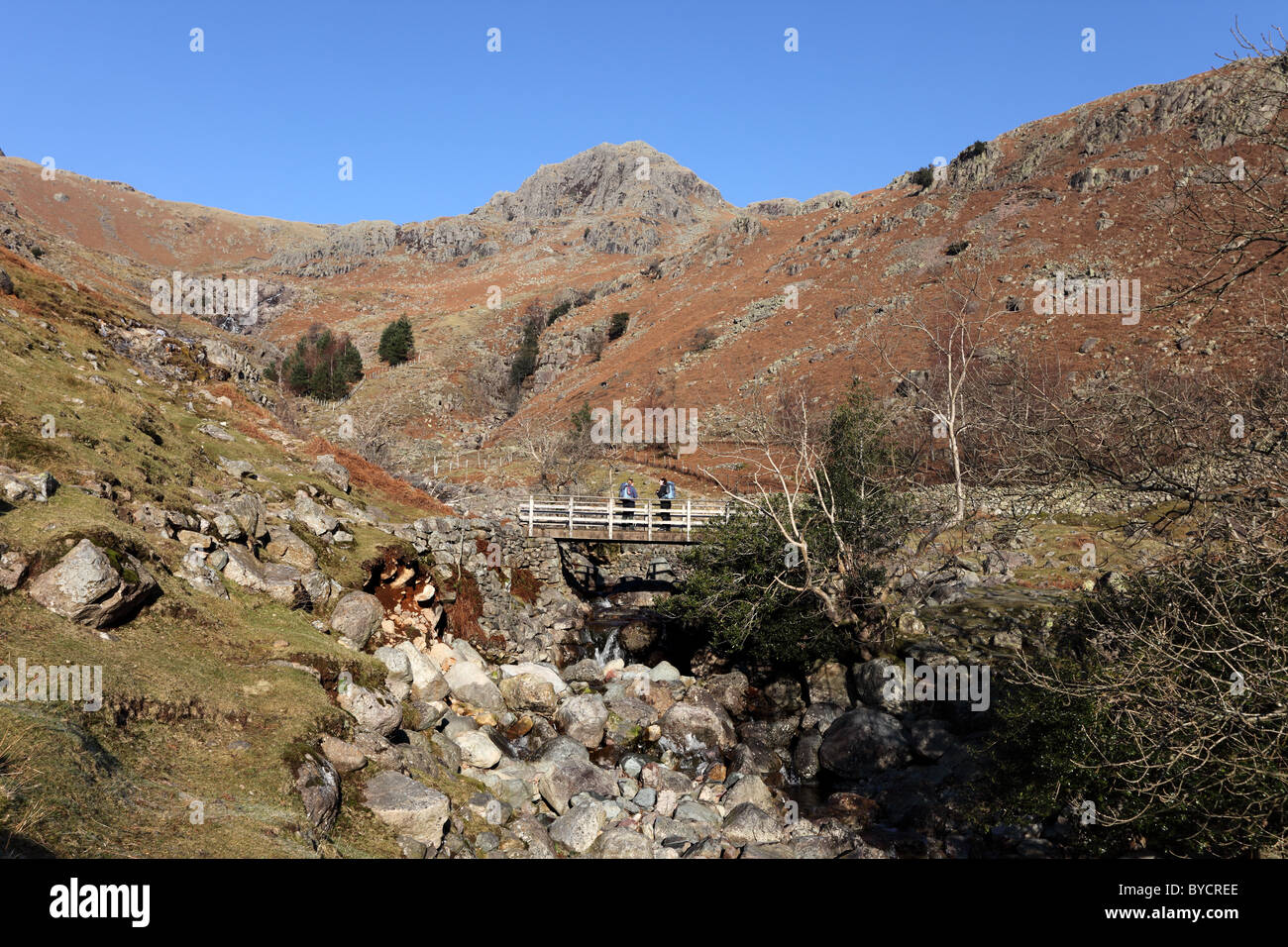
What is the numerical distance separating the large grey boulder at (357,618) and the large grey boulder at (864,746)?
35.5 feet

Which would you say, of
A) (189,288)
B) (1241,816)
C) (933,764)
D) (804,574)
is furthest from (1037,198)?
(189,288)

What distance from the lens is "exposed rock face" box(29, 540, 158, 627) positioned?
950cm

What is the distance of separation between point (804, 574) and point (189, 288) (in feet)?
357

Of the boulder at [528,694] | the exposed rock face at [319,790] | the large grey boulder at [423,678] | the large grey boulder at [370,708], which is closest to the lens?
the exposed rock face at [319,790]

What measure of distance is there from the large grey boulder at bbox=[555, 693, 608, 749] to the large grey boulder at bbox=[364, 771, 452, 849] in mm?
6664

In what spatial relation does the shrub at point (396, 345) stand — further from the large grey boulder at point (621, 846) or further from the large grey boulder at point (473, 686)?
the large grey boulder at point (621, 846)

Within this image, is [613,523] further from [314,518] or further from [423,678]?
[423,678]

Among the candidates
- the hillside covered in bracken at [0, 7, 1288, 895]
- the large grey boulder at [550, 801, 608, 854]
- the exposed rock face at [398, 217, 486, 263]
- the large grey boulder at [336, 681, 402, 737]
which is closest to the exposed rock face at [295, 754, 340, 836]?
the hillside covered in bracken at [0, 7, 1288, 895]

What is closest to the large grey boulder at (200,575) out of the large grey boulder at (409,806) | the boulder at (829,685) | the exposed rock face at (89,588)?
the exposed rock face at (89,588)

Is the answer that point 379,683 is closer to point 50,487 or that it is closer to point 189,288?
point 50,487

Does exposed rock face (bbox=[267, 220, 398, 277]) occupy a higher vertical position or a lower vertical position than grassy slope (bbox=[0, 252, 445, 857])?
higher

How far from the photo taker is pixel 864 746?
52.3 ft

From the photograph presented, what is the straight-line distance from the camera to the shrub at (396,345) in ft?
274

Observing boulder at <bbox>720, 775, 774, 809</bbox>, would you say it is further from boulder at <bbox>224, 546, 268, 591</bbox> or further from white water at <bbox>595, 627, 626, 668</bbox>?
boulder at <bbox>224, 546, 268, 591</bbox>
